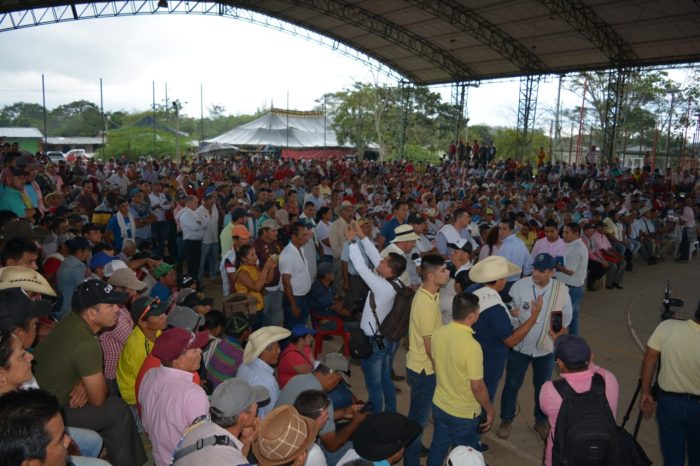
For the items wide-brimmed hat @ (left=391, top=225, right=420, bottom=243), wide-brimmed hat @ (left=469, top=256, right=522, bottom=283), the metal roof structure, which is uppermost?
the metal roof structure

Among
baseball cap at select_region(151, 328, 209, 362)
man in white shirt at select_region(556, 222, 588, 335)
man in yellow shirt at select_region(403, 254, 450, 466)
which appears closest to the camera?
baseball cap at select_region(151, 328, 209, 362)

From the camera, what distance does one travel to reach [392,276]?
4113mm

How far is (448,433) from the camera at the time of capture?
11.1 feet

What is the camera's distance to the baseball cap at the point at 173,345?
9.04 ft

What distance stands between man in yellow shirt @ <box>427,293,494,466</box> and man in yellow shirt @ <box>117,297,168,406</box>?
1937 millimetres

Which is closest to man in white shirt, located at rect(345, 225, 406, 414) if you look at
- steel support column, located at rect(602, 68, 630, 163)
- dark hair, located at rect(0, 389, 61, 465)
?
dark hair, located at rect(0, 389, 61, 465)

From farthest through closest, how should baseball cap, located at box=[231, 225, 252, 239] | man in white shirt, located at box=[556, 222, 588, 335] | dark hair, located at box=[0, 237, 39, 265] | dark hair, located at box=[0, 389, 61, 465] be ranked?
man in white shirt, located at box=[556, 222, 588, 335] → baseball cap, located at box=[231, 225, 252, 239] → dark hair, located at box=[0, 237, 39, 265] → dark hair, located at box=[0, 389, 61, 465]

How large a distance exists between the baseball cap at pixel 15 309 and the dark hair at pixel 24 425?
1.13m

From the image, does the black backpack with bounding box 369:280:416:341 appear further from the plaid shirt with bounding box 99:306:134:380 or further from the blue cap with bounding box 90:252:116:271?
the blue cap with bounding box 90:252:116:271

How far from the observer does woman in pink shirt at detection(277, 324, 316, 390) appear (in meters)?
3.51

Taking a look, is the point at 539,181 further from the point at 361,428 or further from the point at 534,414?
the point at 361,428

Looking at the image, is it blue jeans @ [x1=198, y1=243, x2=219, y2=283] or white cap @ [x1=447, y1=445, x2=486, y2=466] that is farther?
blue jeans @ [x1=198, y1=243, x2=219, y2=283]

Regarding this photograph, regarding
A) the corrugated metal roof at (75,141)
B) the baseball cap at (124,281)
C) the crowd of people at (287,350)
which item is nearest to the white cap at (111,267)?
the crowd of people at (287,350)

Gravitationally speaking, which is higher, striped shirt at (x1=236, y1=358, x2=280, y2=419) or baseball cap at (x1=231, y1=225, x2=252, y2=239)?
baseball cap at (x1=231, y1=225, x2=252, y2=239)
